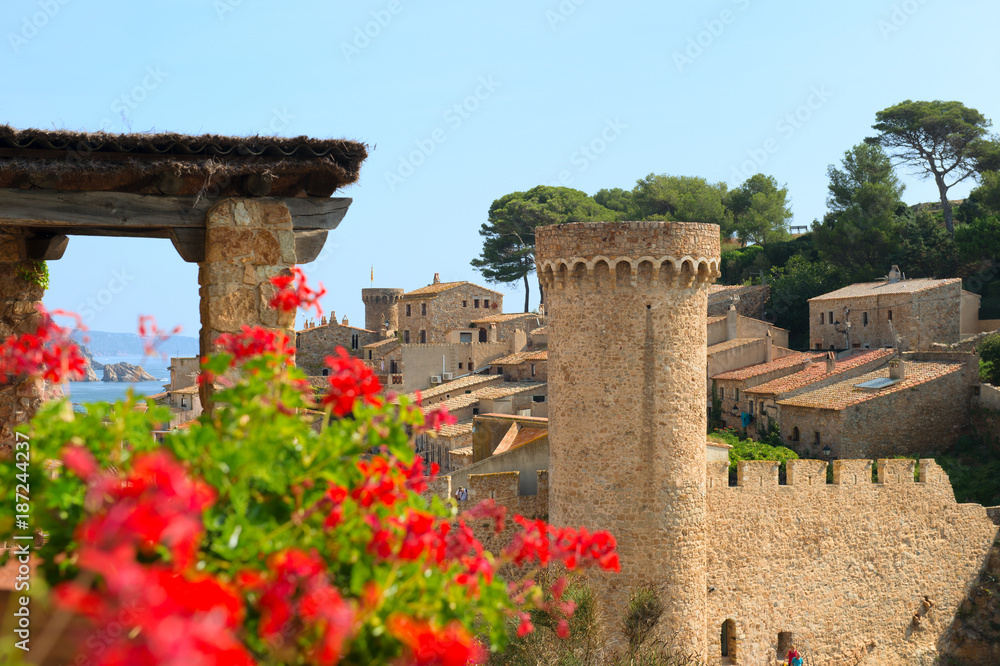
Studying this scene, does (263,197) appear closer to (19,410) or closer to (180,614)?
(19,410)

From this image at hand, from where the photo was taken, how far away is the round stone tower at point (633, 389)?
14.5m

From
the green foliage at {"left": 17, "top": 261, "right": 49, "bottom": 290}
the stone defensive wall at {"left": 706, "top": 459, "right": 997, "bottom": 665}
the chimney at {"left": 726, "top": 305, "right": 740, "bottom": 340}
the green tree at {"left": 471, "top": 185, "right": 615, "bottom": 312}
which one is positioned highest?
the green tree at {"left": 471, "top": 185, "right": 615, "bottom": 312}

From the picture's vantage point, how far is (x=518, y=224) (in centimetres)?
5775

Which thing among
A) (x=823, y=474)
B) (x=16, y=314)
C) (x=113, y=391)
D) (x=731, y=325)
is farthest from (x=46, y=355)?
(x=113, y=391)

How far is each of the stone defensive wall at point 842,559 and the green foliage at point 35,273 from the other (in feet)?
36.7

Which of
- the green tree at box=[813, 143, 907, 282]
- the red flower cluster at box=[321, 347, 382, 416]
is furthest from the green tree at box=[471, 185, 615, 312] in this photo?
the red flower cluster at box=[321, 347, 382, 416]

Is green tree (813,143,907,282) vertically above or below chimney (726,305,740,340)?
above

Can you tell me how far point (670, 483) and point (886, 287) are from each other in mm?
26314

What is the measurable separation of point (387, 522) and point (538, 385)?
30669 millimetres

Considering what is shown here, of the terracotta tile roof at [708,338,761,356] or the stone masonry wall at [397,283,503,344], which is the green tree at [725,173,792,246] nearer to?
the stone masonry wall at [397,283,503,344]

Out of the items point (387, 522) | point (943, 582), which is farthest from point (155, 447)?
point (943, 582)

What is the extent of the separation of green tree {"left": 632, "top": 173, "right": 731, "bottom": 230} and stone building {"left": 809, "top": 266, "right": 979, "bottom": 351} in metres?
14.5

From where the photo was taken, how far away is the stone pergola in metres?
6.83

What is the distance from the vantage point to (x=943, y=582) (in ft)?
67.5
